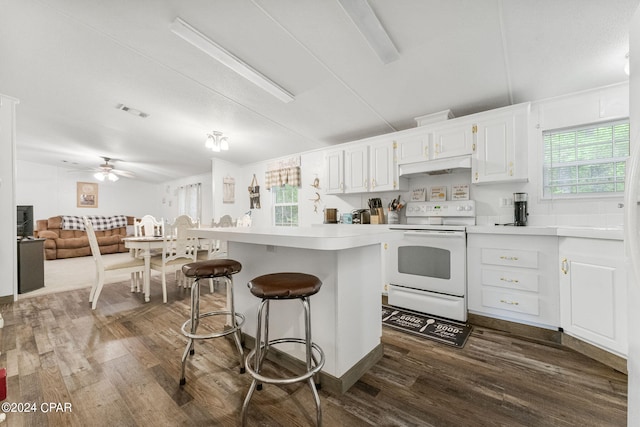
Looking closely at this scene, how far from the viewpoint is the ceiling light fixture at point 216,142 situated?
3.63m

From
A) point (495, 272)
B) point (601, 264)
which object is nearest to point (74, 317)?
point (495, 272)

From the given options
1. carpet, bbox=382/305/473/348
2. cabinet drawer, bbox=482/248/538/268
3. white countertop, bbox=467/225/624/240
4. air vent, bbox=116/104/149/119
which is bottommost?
carpet, bbox=382/305/473/348

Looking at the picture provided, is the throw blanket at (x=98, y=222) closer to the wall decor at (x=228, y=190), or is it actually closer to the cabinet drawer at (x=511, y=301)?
the wall decor at (x=228, y=190)

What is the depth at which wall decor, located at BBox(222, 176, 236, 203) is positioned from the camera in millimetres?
5711

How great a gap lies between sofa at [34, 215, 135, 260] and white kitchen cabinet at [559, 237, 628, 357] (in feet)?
29.5

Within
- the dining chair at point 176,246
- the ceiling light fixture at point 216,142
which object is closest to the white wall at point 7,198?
the dining chair at point 176,246

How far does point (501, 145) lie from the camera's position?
253cm

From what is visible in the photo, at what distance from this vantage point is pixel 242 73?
230cm

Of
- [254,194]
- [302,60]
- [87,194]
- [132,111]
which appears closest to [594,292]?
[302,60]

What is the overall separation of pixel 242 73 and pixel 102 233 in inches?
292

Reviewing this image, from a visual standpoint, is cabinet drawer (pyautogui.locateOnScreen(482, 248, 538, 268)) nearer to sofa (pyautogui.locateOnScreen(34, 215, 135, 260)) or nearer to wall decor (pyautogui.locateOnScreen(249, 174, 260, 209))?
wall decor (pyautogui.locateOnScreen(249, 174, 260, 209))

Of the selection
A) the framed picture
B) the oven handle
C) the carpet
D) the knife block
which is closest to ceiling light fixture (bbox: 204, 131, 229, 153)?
the knife block

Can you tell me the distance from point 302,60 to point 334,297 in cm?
196

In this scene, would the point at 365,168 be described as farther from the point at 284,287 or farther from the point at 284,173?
the point at 284,287
